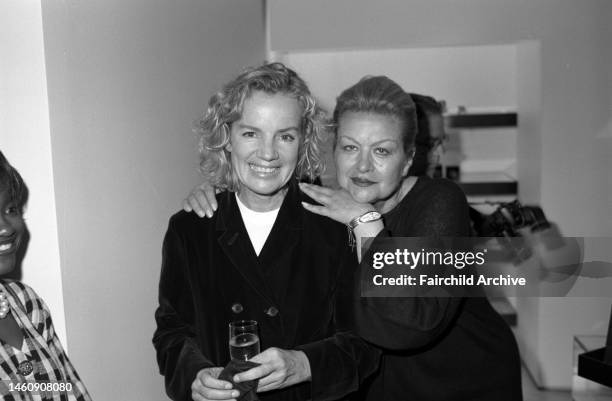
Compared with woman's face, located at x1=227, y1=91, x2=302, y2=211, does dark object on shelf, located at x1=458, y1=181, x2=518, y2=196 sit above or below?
below

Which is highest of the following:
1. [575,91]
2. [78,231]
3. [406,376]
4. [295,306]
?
[575,91]

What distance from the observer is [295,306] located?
0.99m

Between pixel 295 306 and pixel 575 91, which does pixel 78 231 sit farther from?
pixel 575 91

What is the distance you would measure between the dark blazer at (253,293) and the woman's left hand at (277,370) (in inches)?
2.6

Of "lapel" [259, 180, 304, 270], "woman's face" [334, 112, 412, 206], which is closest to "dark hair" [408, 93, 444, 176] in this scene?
"woman's face" [334, 112, 412, 206]

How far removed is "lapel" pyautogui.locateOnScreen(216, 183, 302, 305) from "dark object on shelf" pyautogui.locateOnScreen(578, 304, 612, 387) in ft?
2.73

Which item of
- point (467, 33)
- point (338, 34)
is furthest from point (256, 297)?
point (467, 33)

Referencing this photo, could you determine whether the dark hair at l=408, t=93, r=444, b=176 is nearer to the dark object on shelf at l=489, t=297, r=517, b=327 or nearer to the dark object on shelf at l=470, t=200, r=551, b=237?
the dark object on shelf at l=470, t=200, r=551, b=237

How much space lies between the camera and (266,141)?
0.92 metres

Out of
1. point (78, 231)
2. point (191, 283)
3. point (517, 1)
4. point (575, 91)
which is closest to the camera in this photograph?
point (78, 231)

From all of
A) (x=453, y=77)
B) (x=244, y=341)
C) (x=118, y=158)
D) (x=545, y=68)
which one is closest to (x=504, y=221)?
(x=244, y=341)

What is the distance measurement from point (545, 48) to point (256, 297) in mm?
1891

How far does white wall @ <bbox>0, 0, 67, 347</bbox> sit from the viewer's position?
73 centimetres

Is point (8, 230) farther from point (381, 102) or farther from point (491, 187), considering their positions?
point (491, 187)
